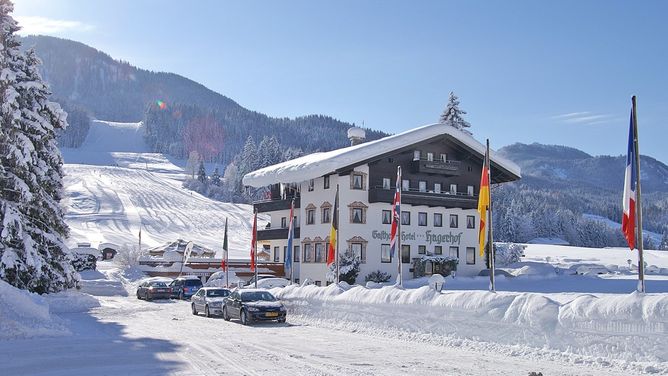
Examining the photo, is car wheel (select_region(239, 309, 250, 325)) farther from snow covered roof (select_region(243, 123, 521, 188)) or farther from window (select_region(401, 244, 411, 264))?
window (select_region(401, 244, 411, 264))

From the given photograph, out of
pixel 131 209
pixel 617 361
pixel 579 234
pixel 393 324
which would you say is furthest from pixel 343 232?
pixel 579 234

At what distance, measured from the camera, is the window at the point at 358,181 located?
2061 inches

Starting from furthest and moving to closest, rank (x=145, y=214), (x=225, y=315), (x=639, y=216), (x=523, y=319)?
(x=145, y=214), (x=225, y=315), (x=523, y=319), (x=639, y=216)

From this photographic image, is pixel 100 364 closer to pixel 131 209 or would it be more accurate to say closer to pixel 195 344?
pixel 195 344

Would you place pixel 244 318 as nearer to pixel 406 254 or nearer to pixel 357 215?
pixel 357 215

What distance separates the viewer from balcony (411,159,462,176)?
54.1 m

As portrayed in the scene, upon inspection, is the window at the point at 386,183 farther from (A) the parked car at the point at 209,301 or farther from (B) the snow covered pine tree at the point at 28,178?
(B) the snow covered pine tree at the point at 28,178

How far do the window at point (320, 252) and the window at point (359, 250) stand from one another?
238 centimetres

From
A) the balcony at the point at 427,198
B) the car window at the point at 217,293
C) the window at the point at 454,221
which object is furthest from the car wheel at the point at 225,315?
the window at the point at 454,221

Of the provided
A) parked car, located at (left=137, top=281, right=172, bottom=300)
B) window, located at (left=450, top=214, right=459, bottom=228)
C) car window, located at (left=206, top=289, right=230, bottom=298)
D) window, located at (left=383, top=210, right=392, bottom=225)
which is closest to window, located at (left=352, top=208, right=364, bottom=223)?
window, located at (left=383, top=210, right=392, bottom=225)

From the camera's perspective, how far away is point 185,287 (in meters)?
49.1

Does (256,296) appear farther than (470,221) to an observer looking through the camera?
No

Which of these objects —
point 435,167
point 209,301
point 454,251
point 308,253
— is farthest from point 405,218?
point 209,301

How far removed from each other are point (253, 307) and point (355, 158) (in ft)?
77.9
